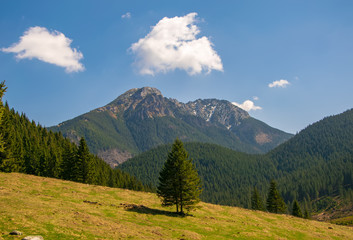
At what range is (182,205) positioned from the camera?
45781mm

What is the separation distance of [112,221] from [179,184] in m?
16.9

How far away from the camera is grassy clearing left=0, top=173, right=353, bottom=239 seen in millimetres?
23531

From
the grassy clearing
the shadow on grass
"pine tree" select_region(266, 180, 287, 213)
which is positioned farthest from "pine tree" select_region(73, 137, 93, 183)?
"pine tree" select_region(266, 180, 287, 213)

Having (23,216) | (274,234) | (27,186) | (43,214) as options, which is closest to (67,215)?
(43,214)

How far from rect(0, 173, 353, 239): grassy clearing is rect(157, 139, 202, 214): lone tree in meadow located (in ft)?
8.95

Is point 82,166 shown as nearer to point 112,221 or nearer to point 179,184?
point 179,184

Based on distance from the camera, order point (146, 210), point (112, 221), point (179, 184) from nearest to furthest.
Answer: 1. point (112, 221)
2. point (146, 210)
3. point (179, 184)

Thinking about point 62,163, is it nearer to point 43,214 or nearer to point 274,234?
point 43,214

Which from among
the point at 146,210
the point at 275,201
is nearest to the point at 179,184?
the point at 146,210

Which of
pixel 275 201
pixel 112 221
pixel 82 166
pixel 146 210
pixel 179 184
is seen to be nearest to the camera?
pixel 112 221

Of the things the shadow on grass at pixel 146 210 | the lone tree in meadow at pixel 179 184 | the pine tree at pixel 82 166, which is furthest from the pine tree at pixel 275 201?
the pine tree at pixel 82 166

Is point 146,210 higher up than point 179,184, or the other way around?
point 179,184

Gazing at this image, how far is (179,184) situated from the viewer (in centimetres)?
4531

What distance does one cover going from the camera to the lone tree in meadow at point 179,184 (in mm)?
45281
